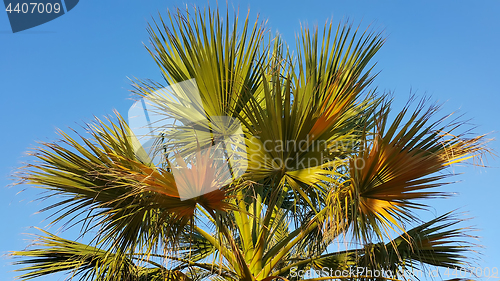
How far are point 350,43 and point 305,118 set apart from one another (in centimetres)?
162

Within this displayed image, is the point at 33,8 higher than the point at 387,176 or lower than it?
higher

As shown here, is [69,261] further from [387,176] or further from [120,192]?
[387,176]

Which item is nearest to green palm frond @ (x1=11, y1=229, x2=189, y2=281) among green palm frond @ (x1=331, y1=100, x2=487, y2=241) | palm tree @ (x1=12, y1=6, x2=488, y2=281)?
palm tree @ (x1=12, y1=6, x2=488, y2=281)

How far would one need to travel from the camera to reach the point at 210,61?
3.90 meters

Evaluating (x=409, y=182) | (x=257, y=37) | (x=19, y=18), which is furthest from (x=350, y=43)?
(x=19, y=18)

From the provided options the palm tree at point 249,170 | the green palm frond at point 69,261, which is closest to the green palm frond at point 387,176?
the palm tree at point 249,170

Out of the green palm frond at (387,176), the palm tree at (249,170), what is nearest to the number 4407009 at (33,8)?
the palm tree at (249,170)

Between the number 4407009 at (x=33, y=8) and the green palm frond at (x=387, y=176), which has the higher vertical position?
the number 4407009 at (x=33, y=8)
